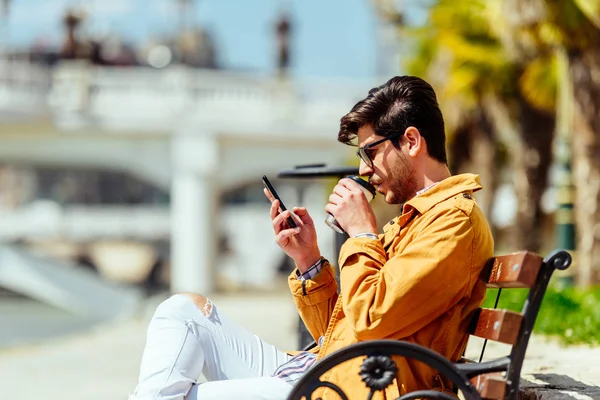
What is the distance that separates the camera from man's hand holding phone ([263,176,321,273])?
299 centimetres

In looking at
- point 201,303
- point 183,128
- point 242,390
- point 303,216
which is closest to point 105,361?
point 201,303

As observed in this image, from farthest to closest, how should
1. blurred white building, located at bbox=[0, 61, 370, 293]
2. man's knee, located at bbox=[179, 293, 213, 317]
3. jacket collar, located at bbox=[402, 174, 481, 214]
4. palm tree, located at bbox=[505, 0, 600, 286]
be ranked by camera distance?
blurred white building, located at bbox=[0, 61, 370, 293] < palm tree, located at bbox=[505, 0, 600, 286] < man's knee, located at bbox=[179, 293, 213, 317] < jacket collar, located at bbox=[402, 174, 481, 214]

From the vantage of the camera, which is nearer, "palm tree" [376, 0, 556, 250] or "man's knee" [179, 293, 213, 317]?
"man's knee" [179, 293, 213, 317]

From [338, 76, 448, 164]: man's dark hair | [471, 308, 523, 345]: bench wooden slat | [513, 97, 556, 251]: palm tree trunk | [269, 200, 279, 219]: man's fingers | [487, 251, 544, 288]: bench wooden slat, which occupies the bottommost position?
[471, 308, 523, 345]: bench wooden slat

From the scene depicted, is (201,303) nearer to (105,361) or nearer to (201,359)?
(201,359)

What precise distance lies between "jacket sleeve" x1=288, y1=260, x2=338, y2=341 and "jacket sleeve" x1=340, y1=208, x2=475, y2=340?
0.49 meters

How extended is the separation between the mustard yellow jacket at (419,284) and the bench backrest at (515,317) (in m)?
0.11

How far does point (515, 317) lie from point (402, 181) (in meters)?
0.54

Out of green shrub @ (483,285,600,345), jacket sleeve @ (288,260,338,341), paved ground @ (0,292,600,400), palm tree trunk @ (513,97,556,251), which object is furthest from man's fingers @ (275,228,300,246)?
palm tree trunk @ (513,97,556,251)

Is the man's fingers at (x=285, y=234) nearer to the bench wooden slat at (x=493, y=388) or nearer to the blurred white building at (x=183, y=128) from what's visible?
the bench wooden slat at (x=493, y=388)

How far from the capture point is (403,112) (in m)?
2.69

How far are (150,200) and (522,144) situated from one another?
29191mm

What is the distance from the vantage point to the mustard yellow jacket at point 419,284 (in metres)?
2.50

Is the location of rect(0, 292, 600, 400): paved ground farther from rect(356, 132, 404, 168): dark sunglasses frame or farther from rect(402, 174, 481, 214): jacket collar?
rect(356, 132, 404, 168): dark sunglasses frame
